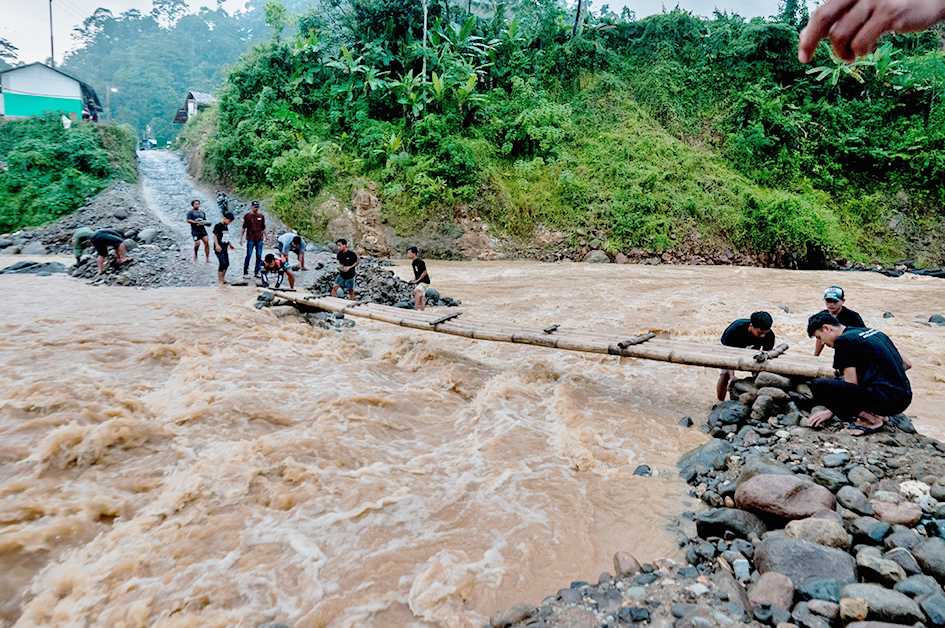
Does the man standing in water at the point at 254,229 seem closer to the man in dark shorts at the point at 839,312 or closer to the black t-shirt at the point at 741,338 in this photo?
the black t-shirt at the point at 741,338

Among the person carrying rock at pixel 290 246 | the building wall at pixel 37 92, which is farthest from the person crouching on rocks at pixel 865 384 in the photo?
the building wall at pixel 37 92

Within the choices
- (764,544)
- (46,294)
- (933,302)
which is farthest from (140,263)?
(933,302)

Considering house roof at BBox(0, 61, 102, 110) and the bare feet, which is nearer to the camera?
the bare feet

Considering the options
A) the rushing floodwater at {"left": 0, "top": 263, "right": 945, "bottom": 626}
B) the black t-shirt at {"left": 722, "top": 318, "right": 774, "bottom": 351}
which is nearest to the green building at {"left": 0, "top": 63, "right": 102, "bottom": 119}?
the rushing floodwater at {"left": 0, "top": 263, "right": 945, "bottom": 626}

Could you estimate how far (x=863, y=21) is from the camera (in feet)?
3.63

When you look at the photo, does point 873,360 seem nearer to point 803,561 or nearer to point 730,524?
point 730,524

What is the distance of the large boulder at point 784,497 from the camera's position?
3.29 metres

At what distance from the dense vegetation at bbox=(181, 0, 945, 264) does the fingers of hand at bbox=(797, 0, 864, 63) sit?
1639 cm

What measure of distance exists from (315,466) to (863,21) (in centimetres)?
431

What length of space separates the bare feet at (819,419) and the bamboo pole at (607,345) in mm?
483

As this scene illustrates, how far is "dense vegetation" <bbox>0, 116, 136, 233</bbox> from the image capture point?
18.1 metres

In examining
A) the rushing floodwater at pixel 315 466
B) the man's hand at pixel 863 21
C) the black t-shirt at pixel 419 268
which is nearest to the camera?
the man's hand at pixel 863 21

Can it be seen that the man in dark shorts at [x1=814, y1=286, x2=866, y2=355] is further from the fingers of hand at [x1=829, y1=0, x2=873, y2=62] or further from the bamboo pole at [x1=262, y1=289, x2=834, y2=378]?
the fingers of hand at [x1=829, y1=0, x2=873, y2=62]

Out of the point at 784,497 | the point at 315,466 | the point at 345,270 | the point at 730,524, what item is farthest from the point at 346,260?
the point at 784,497
